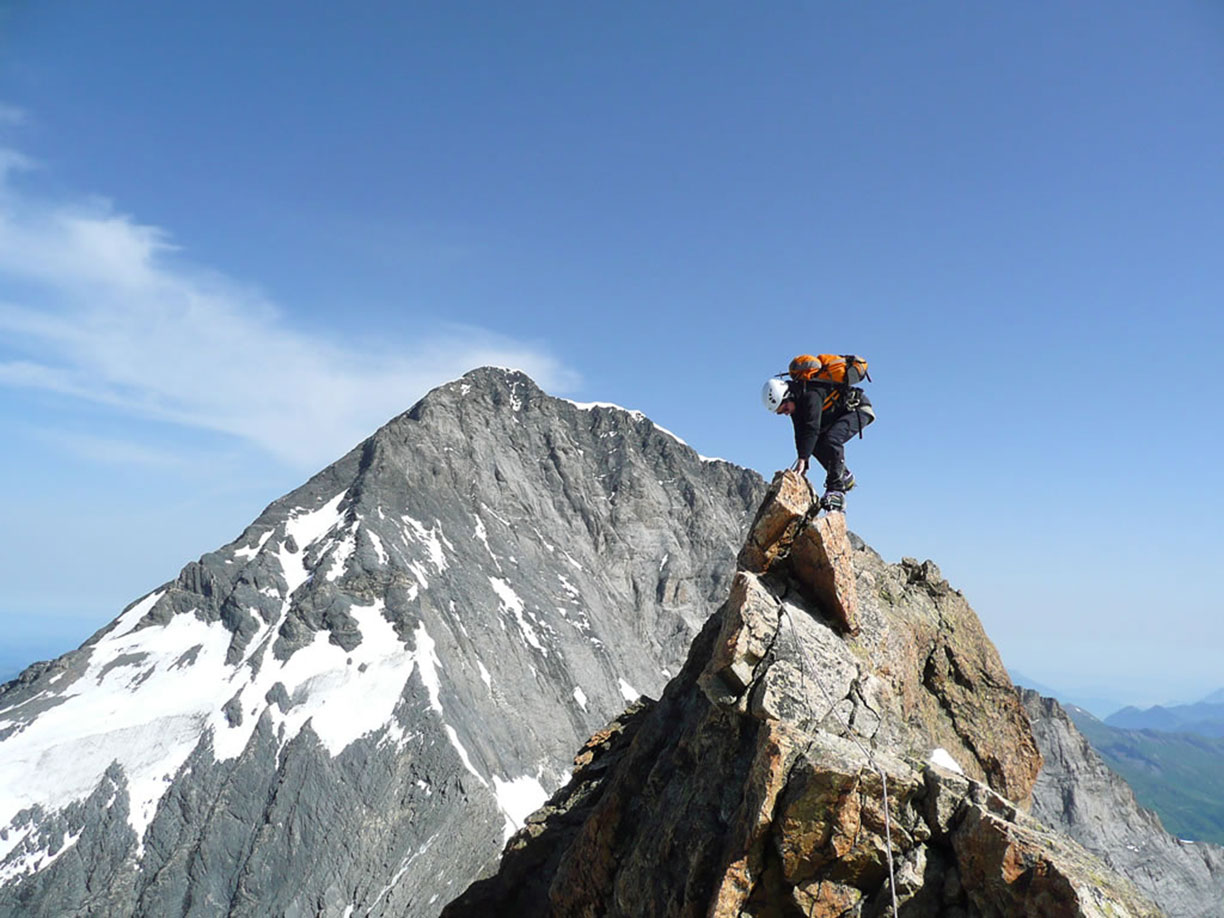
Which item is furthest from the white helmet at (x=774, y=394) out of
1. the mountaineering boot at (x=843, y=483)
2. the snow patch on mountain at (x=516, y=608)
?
the snow patch on mountain at (x=516, y=608)

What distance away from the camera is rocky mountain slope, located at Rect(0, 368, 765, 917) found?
2613 inches

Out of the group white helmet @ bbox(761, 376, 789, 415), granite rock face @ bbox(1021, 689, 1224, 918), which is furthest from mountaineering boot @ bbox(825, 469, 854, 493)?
granite rock face @ bbox(1021, 689, 1224, 918)

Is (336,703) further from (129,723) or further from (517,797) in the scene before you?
(517,797)

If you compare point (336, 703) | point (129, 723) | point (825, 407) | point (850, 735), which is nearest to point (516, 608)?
point (336, 703)

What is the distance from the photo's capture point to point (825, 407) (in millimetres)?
15500

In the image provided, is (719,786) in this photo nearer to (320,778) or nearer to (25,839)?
(320,778)

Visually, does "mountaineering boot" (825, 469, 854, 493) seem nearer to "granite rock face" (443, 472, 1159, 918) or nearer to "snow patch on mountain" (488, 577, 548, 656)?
"granite rock face" (443, 472, 1159, 918)

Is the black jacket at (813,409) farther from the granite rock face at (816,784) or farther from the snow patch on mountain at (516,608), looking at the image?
the snow patch on mountain at (516,608)

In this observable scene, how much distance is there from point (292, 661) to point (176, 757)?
13.5m

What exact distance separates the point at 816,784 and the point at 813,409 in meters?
7.77

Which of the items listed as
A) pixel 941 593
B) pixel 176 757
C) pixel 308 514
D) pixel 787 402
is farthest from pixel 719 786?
pixel 308 514

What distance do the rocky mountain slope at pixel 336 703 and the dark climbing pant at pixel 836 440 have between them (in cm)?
6251

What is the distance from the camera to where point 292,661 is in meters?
82.1

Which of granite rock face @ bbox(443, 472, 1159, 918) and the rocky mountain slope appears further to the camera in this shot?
the rocky mountain slope
